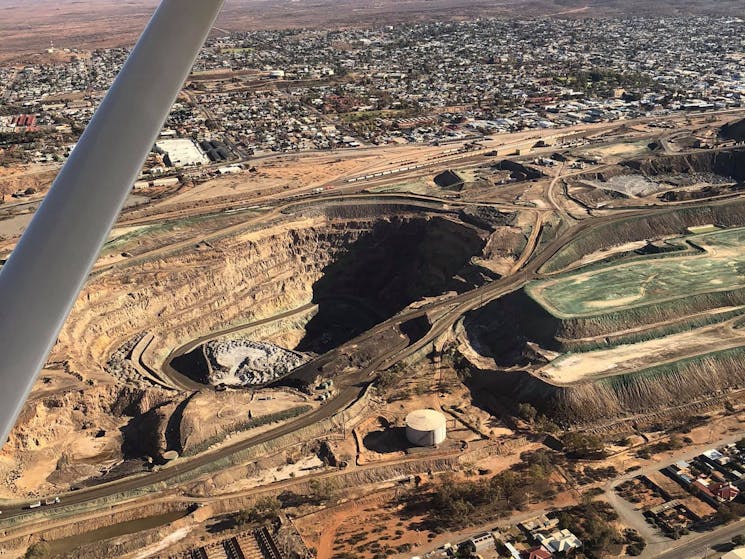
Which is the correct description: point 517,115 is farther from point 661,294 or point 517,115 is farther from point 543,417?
point 543,417

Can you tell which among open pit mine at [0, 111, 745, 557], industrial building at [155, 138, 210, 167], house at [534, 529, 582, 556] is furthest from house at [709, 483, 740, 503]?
industrial building at [155, 138, 210, 167]

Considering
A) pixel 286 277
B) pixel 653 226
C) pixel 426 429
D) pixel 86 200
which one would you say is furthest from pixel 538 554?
pixel 653 226

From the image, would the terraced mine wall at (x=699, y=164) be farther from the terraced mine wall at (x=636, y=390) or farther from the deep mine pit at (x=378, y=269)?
the terraced mine wall at (x=636, y=390)

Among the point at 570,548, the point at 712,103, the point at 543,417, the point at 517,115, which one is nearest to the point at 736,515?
the point at 570,548

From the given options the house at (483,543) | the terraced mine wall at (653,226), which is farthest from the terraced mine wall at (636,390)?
the terraced mine wall at (653,226)

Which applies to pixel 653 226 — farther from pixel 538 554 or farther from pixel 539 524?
pixel 538 554

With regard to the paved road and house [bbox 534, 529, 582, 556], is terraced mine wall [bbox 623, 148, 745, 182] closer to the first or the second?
the paved road
